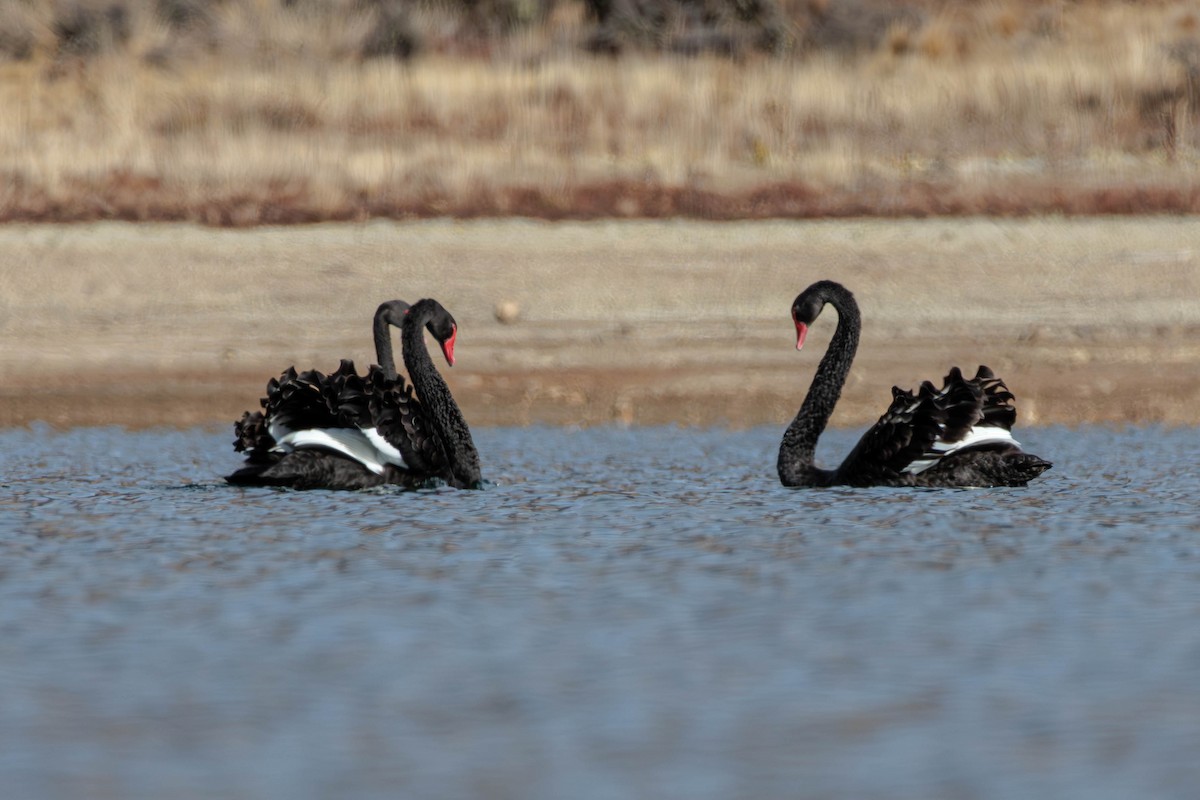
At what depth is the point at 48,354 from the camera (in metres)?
14.1

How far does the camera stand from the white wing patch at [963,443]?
934 cm

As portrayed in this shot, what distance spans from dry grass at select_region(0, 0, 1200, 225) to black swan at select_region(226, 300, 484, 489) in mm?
7283

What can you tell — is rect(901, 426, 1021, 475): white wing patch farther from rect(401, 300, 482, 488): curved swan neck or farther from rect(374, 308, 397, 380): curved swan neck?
rect(374, 308, 397, 380): curved swan neck

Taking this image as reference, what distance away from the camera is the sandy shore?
513 inches

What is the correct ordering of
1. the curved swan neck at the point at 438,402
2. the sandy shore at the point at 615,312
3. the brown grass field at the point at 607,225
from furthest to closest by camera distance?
1. the brown grass field at the point at 607,225
2. the sandy shore at the point at 615,312
3. the curved swan neck at the point at 438,402

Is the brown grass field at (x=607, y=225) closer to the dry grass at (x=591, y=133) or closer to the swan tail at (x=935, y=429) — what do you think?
the dry grass at (x=591, y=133)

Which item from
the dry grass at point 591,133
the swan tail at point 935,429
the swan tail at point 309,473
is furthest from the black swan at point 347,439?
the dry grass at point 591,133

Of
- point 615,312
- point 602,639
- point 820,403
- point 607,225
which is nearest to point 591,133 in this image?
point 607,225

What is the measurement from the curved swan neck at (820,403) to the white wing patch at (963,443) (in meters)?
0.45

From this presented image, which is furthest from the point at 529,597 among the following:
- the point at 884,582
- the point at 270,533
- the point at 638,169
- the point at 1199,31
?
the point at 1199,31

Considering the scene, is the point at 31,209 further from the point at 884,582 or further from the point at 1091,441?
the point at 884,582

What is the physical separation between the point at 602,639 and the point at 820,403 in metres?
4.09

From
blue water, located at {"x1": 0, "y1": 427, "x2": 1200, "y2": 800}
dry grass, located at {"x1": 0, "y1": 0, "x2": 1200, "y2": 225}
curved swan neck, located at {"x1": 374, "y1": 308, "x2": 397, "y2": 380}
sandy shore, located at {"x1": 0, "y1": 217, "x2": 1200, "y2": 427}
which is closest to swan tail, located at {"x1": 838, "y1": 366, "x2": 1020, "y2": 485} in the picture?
blue water, located at {"x1": 0, "y1": 427, "x2": 1200, "y2": 800}

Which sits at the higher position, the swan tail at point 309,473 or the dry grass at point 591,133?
the dry grass at point 591,133
